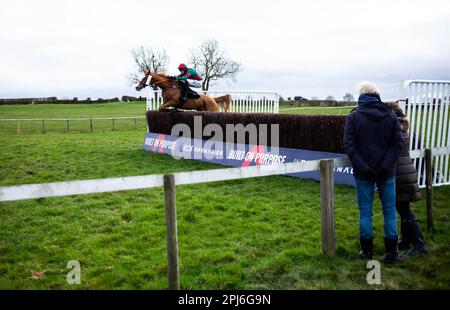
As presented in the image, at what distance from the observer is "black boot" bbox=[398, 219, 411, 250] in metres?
4.80

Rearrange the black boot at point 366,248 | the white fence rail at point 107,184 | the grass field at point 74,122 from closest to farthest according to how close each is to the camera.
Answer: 1. the white fence rail at point 107,184
2. the black boot at point 366,248
3. the grass field at point 74,122

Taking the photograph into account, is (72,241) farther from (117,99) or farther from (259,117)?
(117,99)

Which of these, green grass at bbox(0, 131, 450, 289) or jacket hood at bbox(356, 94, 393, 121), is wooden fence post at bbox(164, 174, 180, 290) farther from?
jacket hood at bbox(356, 94, 393, 121)

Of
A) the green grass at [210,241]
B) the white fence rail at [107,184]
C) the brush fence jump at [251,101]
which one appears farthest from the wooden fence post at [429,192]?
the brush fence jump at [251,101]

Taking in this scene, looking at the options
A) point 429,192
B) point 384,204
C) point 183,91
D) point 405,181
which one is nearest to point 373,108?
point 405,181

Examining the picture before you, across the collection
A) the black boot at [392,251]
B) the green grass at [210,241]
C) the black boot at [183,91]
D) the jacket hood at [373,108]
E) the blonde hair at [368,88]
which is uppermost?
the black boot at [183,91]

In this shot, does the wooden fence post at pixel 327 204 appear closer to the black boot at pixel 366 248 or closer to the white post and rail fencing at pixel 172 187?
the white post and rail fencing at pixel 172 187

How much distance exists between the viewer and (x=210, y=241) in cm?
521

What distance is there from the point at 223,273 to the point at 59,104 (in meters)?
66.7

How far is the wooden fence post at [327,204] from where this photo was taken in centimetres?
451

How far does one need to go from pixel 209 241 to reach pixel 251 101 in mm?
11975

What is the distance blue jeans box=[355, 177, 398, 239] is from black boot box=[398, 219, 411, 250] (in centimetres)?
43

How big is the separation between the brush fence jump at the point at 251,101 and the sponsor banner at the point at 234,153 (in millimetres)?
2675

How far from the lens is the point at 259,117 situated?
34.1ft
